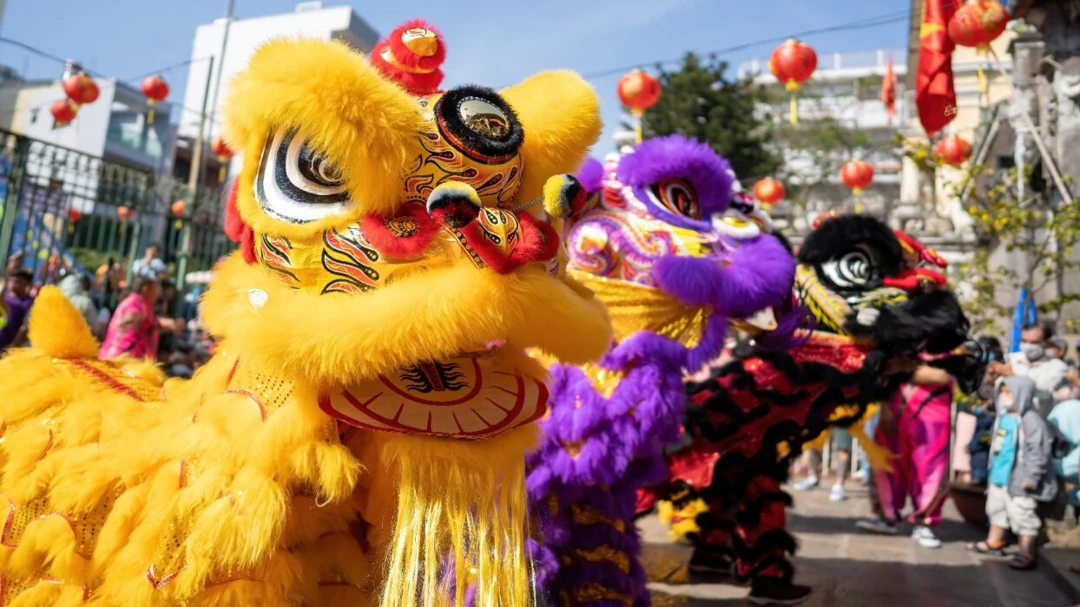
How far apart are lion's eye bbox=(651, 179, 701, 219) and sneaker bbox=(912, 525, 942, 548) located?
358 centimetres

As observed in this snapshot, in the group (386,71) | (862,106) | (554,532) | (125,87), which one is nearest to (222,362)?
(386,71)

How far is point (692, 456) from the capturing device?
363 centimetres

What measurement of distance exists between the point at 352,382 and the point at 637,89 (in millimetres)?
8237

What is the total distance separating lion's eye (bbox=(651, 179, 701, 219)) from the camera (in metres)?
3.22

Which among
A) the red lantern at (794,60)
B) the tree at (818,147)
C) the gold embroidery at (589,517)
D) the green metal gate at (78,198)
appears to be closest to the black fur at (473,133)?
the gold embroidery at (589,517)

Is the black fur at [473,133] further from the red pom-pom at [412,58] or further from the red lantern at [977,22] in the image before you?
the red lantern at [977,22]

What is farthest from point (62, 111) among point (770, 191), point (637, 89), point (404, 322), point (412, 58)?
point (404, 322)

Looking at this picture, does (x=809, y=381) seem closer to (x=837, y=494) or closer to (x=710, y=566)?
(x=710, y=566)

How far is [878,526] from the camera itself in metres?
6.04

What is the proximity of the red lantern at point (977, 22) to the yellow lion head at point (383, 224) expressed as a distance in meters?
5.86

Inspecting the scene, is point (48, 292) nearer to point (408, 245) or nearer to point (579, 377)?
point (408, 245)

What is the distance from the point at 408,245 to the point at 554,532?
1.33 metres

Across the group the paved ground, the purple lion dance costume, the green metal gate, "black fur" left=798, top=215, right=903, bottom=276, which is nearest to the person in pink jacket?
the paved ground

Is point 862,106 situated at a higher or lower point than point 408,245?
higher
